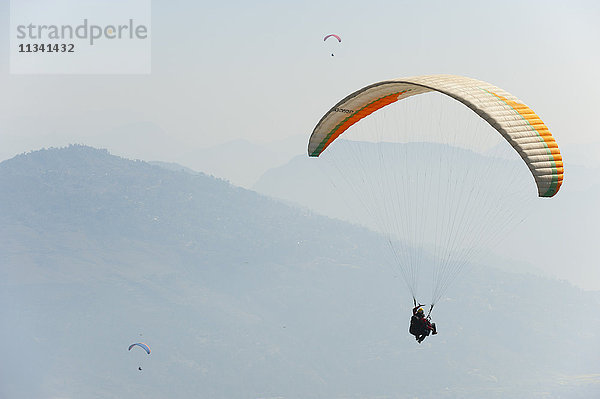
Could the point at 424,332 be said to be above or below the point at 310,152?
below

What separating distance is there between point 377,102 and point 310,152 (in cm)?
342

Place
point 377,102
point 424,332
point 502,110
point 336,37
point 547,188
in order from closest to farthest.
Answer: point 547,188 → point 502,110 → point 424,332 → point 377,102 → point 336,37

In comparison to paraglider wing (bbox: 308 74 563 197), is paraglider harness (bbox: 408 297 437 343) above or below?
below

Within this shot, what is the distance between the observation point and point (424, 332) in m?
35.5

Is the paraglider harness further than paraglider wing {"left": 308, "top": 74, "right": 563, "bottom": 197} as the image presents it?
Answer: Yes

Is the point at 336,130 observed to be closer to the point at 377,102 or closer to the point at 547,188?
the point at 377,102

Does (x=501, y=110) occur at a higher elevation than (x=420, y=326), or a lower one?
higher

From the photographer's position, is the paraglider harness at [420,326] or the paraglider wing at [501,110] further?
the paraglider harness at [420,326]

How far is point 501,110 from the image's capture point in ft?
106

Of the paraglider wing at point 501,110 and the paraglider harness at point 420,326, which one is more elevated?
the paraglider wing at point 501,110

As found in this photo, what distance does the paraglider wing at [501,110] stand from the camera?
30562 mm

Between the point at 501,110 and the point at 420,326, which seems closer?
the point at 501,110

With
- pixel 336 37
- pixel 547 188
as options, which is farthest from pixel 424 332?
pixel 336 37

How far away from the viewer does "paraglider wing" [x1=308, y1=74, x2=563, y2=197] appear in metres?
30.6
